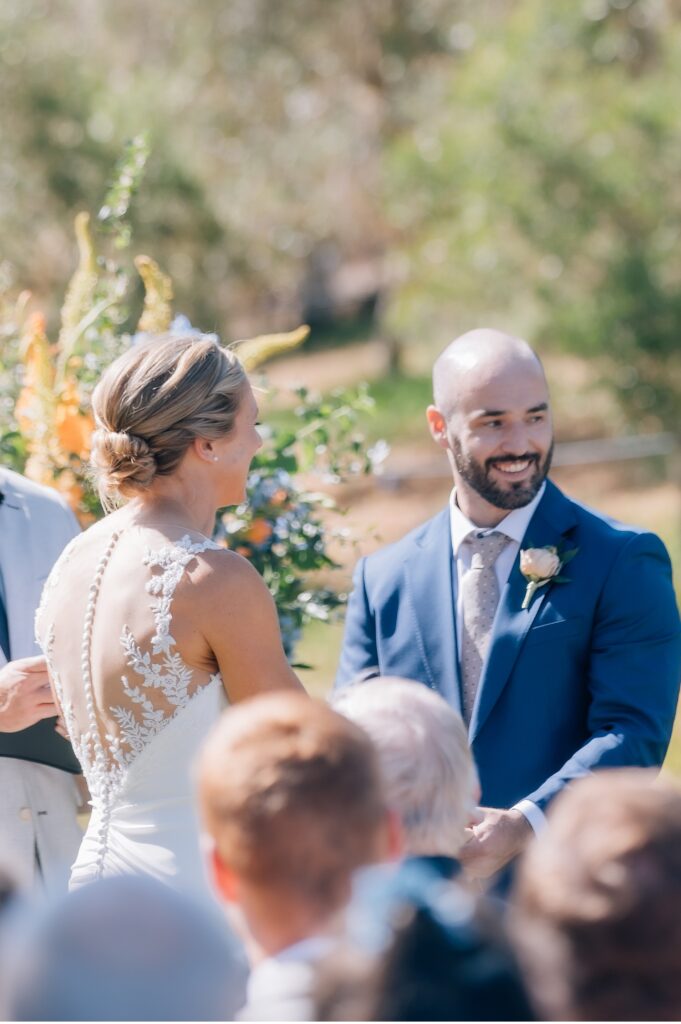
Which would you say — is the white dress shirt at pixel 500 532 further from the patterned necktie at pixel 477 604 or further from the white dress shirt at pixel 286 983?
the white dress shirt at pixel 286 983

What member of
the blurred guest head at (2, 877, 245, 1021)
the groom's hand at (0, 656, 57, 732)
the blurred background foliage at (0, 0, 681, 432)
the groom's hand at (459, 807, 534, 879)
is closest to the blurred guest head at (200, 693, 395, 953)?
the blurred guest head at (2, 877, 245, 1021)

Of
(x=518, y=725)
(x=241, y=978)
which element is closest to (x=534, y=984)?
(x=241, y=978)

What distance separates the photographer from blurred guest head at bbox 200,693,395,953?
1.89m

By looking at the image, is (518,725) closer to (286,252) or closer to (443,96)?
(443,96)

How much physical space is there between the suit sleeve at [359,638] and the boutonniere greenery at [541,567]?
0.52 metres

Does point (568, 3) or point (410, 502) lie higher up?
point (568, 3)

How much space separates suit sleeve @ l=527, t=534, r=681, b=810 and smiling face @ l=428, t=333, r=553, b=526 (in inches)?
13.5

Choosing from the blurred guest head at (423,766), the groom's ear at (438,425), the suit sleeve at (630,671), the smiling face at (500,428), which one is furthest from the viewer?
A: the groom's ear at (438,425)

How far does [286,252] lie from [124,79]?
4739mm

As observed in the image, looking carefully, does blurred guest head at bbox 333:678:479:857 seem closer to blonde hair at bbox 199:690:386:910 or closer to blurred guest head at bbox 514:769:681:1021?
blonde hair at bbox 199:690:386:910

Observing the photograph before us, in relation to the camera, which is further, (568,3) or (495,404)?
(568,3)

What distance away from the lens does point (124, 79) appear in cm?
2619

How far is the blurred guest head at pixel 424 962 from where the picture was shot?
1.60 m

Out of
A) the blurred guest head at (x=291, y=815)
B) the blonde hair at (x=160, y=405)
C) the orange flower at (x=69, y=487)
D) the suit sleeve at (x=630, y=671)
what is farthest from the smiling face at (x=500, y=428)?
the blurred guest head at (x=291, y=815)
